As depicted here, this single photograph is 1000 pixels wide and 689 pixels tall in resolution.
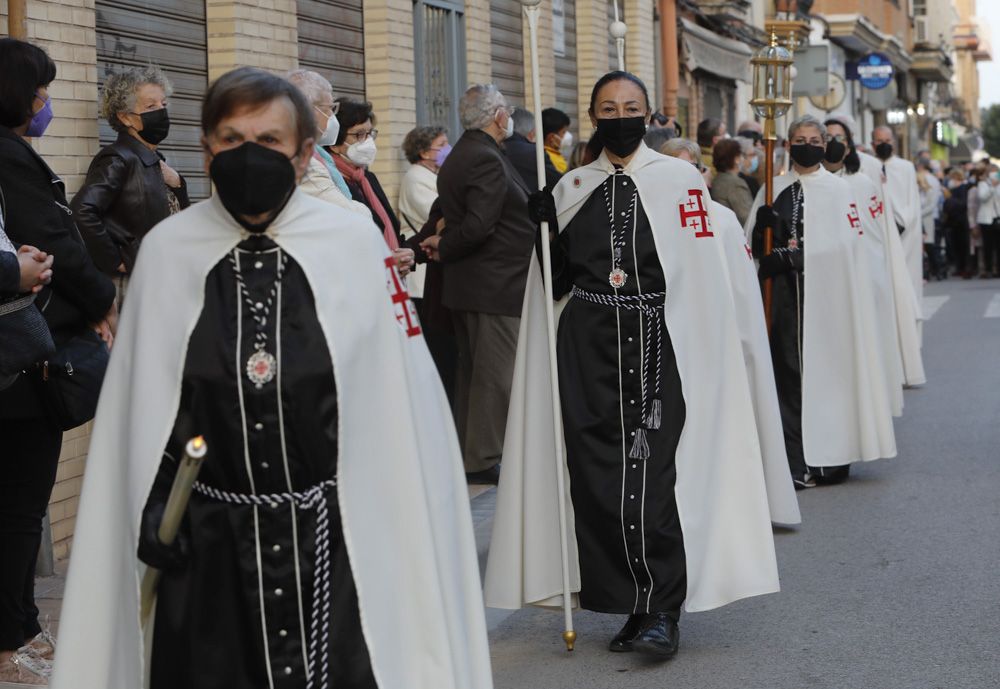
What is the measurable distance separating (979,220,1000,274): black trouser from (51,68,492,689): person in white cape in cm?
2817

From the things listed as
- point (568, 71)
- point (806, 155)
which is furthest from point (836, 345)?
point (568, 71)

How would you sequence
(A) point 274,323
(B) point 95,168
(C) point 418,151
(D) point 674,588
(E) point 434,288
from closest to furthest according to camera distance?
1. (A) point 274,323
2. (D) point 674,588
3. (B) point 95,168
4. (E) point 434,288
5. (C) point 418,151

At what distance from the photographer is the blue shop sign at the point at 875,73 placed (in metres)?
37.2

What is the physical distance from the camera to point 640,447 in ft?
Result: 21.2

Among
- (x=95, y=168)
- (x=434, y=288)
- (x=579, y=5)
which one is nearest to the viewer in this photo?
(x=95, y=168)

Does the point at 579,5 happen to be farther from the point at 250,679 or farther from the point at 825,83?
the point at 250,679

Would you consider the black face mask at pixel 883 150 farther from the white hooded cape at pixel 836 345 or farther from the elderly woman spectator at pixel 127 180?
A: the elderly woman spectator at pixel 127 180

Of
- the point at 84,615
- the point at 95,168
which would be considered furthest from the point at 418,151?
the point at 84,615

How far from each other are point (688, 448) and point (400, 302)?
2.66m

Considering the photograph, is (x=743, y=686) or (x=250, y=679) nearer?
(x=250, y=679)

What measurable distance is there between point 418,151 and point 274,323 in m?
7.77

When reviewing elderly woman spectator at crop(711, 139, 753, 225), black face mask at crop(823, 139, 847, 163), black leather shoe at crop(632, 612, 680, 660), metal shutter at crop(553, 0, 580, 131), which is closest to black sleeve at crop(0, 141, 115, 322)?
black leather shoe at crop(632, 612, 680, 660)

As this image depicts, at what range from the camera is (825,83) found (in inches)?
893

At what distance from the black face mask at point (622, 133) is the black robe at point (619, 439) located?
0.10 meters
